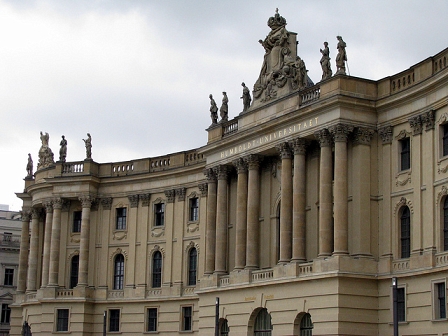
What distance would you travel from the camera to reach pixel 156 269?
67.2 m

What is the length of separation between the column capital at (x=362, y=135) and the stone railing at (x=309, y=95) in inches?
129

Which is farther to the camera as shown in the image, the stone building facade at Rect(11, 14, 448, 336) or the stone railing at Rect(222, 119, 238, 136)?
the stone railing at Rect(222, 119, 238, 136)

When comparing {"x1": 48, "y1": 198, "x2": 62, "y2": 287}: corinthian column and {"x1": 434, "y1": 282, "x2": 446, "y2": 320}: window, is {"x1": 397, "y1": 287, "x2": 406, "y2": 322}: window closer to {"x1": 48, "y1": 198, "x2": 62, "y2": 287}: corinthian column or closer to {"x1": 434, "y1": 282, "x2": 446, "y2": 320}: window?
{"x1": 434, "y1": 282, "x2": 446, "y2": 320}: window

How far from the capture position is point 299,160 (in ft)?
167

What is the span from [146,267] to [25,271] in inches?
547

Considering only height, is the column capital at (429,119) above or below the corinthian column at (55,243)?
above

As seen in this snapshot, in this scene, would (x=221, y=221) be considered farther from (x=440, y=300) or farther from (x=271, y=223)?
(x=440, y=300)

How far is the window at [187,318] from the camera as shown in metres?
63.9

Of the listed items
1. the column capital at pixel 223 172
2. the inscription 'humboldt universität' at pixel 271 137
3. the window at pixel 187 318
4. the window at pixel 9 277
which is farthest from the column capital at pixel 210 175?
the window at pixel 9 277

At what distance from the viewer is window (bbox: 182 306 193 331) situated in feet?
210

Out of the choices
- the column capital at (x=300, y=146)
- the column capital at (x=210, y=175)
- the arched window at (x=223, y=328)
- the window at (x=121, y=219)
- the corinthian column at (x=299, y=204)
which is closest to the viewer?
the corinthian column at (x=299, y=204)

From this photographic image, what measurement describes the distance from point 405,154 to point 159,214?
2559cm

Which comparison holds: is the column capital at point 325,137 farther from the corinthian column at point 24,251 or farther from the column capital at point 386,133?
the corinthian column at point 24,251

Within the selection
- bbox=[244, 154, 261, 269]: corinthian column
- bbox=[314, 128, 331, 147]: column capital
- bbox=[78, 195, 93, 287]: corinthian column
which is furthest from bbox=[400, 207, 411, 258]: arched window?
bbox=[78, 195, 93, 287]: corinthian column
